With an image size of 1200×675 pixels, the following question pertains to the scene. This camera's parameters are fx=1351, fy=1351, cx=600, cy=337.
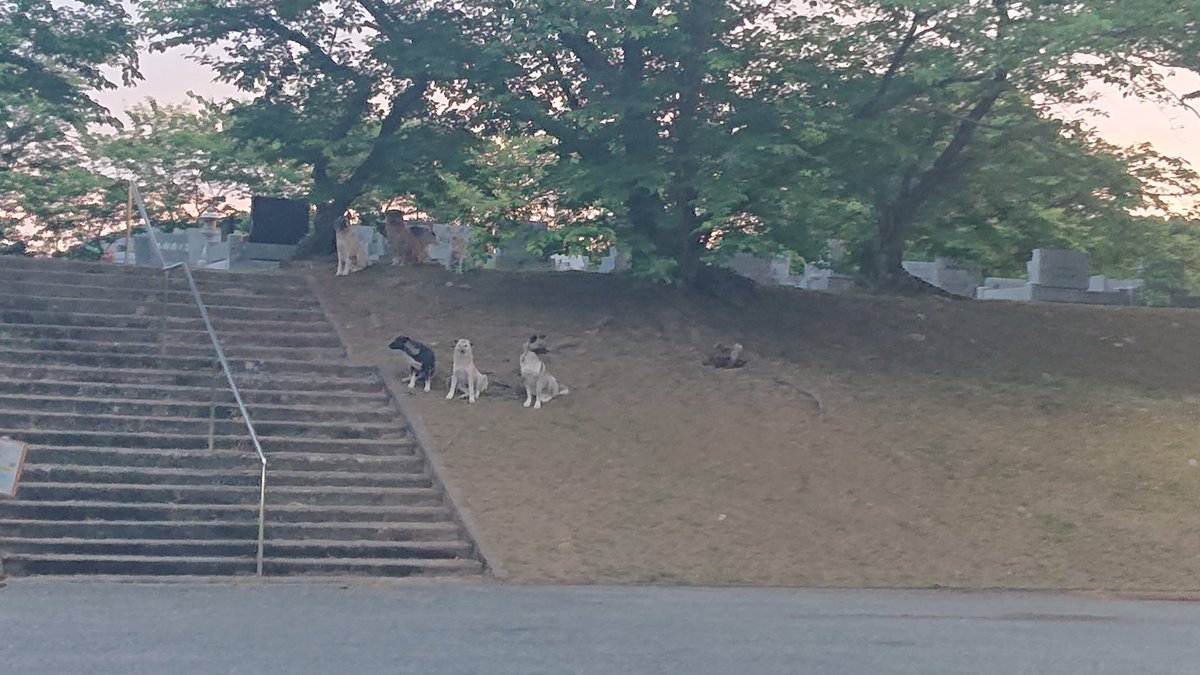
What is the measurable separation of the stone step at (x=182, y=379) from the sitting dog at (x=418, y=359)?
0.55 m

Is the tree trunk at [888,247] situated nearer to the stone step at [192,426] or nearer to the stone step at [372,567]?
the stone step at [192,426]

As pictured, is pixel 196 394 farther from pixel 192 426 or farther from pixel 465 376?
pixel 465 376

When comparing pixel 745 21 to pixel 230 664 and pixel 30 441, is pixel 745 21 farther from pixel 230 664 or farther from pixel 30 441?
pixel 230 664

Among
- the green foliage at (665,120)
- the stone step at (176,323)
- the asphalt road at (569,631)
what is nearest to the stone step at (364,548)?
the asphalt road at (569,631)

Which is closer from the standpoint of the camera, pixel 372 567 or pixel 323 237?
pixel 372 567

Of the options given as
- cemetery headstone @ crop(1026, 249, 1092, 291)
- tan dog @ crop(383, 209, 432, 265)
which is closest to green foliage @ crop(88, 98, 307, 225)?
tan dog @ crop(383, 209, 432, 265)

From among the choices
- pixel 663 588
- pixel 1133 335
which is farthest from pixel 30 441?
pixel 1133 335

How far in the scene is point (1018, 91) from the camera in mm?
23391

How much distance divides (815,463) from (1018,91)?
9022 mm

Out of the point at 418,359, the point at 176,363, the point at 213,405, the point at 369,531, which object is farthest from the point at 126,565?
the point at 418,359

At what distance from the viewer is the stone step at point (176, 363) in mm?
18938

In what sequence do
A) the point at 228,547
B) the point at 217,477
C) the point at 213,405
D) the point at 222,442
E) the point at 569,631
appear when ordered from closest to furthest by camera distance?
1. the point at 569,631
2. the point at 228,547
3. the point at 217,477
4. the point at 213,405
5. the point at 222,442

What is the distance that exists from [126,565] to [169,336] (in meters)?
7.18

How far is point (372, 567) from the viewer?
14.5m
